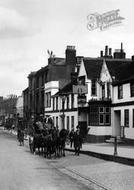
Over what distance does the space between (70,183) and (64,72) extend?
190ft

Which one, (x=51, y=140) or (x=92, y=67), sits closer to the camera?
(x=51, y=140)

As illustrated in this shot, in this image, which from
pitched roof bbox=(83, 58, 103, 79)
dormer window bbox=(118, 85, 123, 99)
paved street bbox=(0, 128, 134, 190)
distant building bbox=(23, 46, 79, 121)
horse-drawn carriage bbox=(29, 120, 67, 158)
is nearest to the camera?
paved street bbox=(0, 128, 134, 190)

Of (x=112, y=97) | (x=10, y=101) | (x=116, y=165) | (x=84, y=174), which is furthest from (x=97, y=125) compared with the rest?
(x=10, y=101)

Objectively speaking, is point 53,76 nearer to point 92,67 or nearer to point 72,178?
point 92,67

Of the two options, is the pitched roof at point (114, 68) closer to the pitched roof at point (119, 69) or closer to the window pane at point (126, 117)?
the pitched roof at point (119, 69)

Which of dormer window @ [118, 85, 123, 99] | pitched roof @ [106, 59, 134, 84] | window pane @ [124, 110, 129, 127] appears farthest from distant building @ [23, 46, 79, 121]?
window pane @ [124, 110, 129, 127]

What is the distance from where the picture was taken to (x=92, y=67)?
5272cm

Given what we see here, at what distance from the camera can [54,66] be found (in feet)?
239

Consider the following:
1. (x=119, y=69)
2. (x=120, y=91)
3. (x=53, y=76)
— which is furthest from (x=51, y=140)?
(x=53, y=76)

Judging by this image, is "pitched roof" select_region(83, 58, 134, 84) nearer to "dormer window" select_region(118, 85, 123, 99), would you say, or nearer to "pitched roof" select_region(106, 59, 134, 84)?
"pitched roof" select_region(106, 59, 134, 84)

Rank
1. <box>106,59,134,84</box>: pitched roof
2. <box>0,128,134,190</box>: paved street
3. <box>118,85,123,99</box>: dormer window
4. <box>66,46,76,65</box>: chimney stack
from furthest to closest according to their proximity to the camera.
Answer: <box>66,46,76,65</box>: chimney stack < <box>106,59,134,84</box>: pitched roof < <box>118,85,123,99</box>: dormer window < <box>0,128,134,190</box>: paved street

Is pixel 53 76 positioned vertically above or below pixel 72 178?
above

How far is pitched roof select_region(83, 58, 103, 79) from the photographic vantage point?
5181cm

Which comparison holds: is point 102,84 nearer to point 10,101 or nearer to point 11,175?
point 11,175
